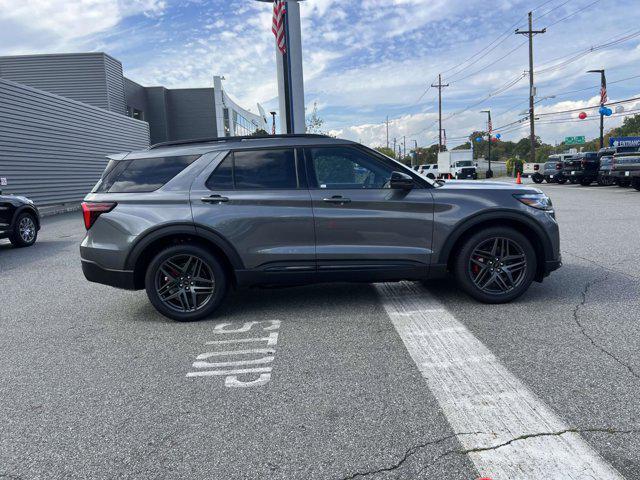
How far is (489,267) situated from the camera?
16.1 feet

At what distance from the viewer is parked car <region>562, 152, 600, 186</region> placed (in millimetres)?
27125

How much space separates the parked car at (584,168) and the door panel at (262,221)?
26882mm

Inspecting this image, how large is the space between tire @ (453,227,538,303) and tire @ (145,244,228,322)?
2.37 meters

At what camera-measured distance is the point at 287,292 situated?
5766mm

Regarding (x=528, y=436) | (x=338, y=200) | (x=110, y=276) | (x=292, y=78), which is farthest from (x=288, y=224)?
(x=292, y=78)

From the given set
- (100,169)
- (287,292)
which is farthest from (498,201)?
(100,169)

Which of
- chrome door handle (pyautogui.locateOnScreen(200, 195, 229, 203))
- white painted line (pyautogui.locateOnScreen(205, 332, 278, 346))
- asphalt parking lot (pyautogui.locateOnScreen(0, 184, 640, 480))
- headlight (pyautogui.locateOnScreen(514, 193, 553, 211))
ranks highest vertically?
chrome door handle (pyautogui.locateOnScreen(200, 195, 229, 203))

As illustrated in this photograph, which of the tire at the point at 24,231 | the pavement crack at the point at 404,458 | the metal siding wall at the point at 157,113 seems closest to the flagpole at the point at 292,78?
the tire at the point at 24,231

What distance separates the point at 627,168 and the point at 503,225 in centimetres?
1867

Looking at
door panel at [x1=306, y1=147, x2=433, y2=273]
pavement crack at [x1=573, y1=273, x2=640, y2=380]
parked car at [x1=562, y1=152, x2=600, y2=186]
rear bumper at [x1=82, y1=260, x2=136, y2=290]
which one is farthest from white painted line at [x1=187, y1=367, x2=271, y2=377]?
parked car at [x1=562, y1=152, x2=600, y2=186]

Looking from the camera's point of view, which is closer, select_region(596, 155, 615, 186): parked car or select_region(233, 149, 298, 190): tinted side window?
select_region(233, 149, 298, 190): tinted side window

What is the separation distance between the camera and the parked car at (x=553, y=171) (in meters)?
30.5

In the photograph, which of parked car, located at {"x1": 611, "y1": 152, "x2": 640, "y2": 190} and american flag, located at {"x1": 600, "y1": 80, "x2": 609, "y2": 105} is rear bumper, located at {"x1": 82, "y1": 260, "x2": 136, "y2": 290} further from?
american flag, located at {"x1": 600, "y1": 80, "x2": 609, "y2": 105}

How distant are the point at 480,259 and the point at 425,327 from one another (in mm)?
1081
